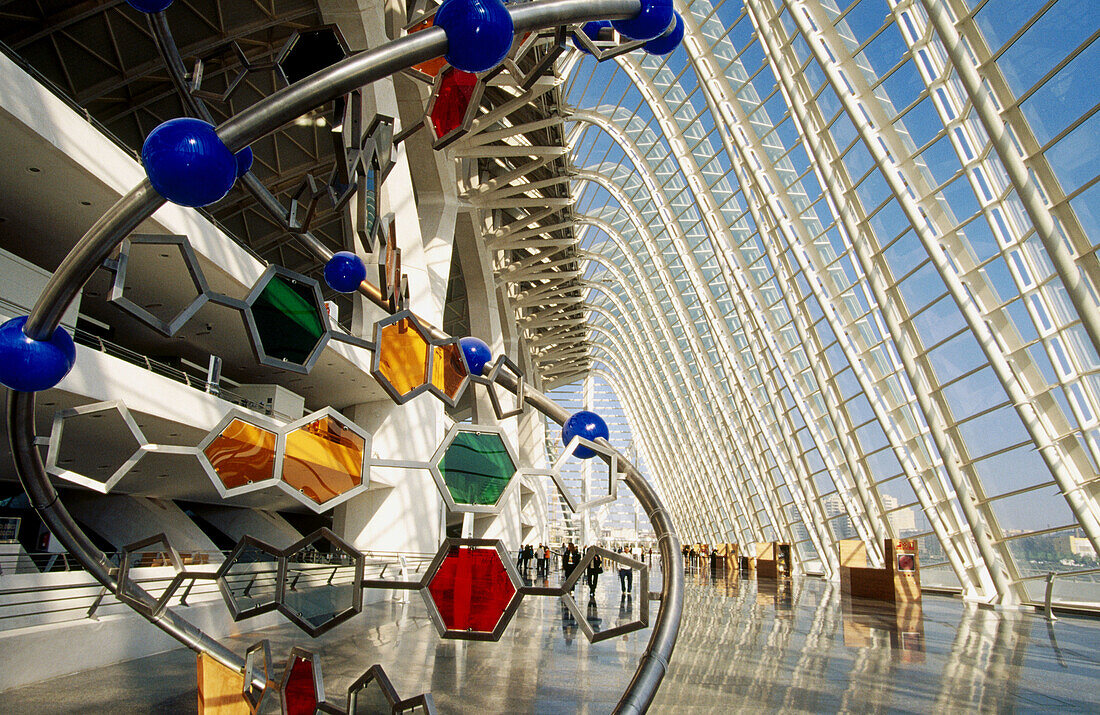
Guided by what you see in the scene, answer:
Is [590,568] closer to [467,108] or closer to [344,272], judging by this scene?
[344,272]

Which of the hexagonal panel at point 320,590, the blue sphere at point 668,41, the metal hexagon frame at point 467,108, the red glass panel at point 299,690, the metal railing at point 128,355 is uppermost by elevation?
the metal railing at point 128,355

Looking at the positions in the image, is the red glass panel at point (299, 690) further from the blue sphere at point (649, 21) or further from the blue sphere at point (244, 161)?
the blue sphere at point (649, 21)

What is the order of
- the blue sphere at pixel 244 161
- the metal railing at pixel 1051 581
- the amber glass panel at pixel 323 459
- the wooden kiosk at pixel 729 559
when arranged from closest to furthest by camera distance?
the blue sphere at pixel 244 161
the amber glass panel at pixel 323 459
the metal railing at pixel 1051 581
the wooden kiosk at pixel 729 559

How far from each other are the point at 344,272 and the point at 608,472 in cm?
228

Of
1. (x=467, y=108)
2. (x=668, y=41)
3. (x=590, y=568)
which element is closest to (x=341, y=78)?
(x=467, y=108)

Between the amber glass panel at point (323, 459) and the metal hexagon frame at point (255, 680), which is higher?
the amber glass panel at point (323, 459)

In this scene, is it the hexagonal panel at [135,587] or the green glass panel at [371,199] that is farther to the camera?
the hexagonal panel at [135,587]

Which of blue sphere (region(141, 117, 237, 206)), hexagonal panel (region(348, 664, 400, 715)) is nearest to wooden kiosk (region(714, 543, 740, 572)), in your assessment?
hexagonal panel (region(348, 664, 400, 715))

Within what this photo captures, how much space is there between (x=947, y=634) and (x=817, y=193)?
16.1 m

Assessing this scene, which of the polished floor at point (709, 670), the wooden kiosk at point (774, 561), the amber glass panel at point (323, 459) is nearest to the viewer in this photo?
the amber glass panel at point (323, 459)

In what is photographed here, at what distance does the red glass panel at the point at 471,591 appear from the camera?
4.14 m

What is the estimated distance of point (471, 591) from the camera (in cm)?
418

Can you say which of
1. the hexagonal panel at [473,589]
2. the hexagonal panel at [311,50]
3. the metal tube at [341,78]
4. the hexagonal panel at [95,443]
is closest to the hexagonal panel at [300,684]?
the hexagonal panel at [473,589]

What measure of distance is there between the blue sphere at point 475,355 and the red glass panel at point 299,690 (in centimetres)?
224
